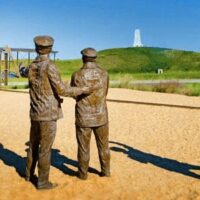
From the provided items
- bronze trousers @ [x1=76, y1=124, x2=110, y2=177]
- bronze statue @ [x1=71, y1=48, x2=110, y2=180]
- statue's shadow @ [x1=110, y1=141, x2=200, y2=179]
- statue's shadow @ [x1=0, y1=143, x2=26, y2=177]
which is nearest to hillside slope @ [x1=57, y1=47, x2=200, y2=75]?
statue's shadow @ [x1=110, y1=141, x2=200, y2=179]

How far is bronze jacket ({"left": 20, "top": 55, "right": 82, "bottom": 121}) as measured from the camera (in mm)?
6930

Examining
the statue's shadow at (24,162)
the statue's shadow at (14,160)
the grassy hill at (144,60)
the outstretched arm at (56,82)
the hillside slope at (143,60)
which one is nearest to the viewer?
the outstretched arm at (56,82)

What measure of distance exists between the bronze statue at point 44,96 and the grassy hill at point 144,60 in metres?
63.1

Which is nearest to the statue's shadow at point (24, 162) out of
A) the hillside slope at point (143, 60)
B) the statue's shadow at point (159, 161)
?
the statue's shadow at point (159, 161)

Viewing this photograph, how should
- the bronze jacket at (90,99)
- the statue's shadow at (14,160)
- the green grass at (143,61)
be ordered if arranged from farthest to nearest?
the green grass at (143,61)
the statue's shadow at (14,160)
the bronze jacket at (90,99)

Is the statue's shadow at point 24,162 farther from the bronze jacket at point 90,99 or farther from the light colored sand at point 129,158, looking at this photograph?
the bronze jacket at point 90,99

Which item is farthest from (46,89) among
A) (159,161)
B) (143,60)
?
(143,60)

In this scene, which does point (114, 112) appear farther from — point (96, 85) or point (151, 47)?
point (151, 47)

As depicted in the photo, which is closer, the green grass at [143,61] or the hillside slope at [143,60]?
the green grass at [143,61]

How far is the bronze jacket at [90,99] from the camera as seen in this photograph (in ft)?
24.1

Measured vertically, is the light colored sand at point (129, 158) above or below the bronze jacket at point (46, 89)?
below

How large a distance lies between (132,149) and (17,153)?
7.73 feet

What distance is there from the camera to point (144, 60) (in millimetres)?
81938

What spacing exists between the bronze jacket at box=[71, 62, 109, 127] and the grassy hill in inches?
2467
